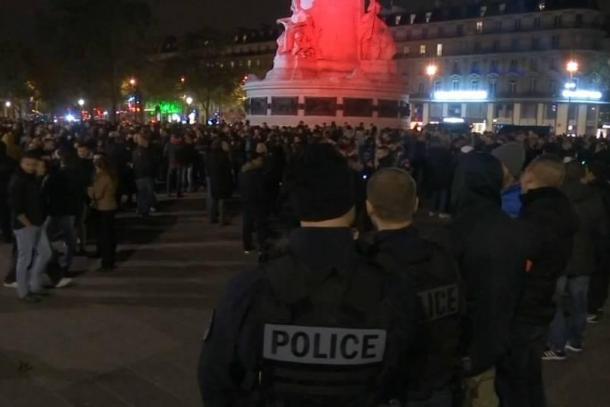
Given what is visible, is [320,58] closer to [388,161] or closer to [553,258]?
[388,161]

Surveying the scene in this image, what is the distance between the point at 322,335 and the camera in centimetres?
251

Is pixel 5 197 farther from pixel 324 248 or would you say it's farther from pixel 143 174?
pixel 324 248

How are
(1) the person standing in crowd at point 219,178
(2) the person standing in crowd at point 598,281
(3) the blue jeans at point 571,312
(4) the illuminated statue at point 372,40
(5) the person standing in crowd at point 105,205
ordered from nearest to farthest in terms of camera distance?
(3) the blue jeans at point 571,312 → (2) the person standing in crowd at point 598,281 → (5) the person standing in crowd at point 105,205 → (1) the person standing in crowd at point 219,178 → (4) the illuminated statue at point 372,40

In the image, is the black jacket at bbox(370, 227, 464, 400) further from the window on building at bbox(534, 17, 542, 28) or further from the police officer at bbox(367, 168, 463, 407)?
the window on building at bbox(534, 17, 542, 28)

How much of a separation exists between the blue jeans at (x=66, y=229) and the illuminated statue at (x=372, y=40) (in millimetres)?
29437

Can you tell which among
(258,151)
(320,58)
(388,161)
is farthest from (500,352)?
(320,58)

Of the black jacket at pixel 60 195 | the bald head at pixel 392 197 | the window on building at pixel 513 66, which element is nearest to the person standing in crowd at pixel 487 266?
the bald head at pixel 392 197

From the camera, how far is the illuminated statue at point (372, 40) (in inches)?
1496

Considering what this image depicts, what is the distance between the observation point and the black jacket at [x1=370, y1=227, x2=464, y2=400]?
3.29 m

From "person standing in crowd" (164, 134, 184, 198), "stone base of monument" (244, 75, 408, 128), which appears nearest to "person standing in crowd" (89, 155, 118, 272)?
"person standing in crowd" (164, 134, 184, 198)

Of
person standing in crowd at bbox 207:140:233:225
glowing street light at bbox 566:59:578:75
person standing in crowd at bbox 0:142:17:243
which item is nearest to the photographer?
person standing in crowd at bbox 0:142:17:243

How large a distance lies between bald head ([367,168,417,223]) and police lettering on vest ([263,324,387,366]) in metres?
0.97

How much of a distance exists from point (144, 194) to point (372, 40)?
81.4ft

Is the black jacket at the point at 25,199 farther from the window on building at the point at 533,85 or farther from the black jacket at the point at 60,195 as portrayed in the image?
the window on building at the point at 533,85
